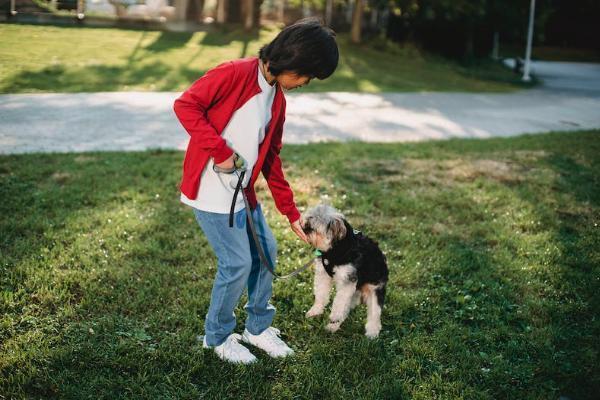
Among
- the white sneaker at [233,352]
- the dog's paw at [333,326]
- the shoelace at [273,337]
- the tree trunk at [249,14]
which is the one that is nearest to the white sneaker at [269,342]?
the shoelace at [273,337]

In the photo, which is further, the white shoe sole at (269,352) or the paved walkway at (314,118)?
the paved walkway at (314,118)

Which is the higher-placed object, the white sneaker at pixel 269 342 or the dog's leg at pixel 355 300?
the dog's leg at pixel 355 300

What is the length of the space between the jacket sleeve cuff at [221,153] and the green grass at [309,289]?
142 centimetres

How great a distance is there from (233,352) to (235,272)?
0.67 meters

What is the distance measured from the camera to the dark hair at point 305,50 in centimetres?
261

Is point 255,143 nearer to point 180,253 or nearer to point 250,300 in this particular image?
point 250,300

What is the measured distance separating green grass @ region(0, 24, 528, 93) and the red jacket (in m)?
9.43

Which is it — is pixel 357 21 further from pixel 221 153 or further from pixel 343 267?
pixel 221 153

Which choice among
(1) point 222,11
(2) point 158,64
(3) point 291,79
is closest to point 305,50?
(3) point 291,79

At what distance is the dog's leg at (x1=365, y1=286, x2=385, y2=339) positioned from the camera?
3686 millimetres

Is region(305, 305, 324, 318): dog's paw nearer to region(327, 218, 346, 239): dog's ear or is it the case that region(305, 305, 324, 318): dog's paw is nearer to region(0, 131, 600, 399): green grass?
region(0, 131, 600, 399): green grass

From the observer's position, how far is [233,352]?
3.28 m

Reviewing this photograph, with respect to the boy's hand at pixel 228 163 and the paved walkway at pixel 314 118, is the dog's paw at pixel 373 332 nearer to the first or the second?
the boy's hand at pixel 228 163

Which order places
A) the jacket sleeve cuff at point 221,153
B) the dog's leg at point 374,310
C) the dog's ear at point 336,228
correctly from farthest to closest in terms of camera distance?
the dog's leg at point 374,310 → the dog's ear at point 336,228 → the jacket sleeve cuff at point 221,153
